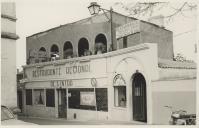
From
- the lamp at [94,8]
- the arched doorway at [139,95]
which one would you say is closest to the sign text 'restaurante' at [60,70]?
the arched doorway at [139,95]

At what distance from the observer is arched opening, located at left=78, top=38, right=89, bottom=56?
28.9 ft

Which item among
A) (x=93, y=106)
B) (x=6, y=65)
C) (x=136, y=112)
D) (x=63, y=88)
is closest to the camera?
(x=6, y=65)

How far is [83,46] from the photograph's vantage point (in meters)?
8.85

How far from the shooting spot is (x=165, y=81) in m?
6.45

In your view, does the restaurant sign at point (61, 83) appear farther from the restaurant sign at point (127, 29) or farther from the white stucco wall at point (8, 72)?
the white stucco wall at point (8, 72)

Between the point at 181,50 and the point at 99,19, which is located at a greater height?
the point at 99,19

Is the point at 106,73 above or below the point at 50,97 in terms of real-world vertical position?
above

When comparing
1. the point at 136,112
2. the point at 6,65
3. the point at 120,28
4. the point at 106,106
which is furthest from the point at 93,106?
the point at 6,65

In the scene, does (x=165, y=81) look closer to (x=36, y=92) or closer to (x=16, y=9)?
(x=16, y=9)

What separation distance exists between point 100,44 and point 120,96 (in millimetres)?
1771

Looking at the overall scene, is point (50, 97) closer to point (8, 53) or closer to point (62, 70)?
point (62, 70)

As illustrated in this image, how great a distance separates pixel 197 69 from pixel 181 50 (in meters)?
0.68

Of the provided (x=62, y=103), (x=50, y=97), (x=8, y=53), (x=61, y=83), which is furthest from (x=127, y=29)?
(x=50, y=97)

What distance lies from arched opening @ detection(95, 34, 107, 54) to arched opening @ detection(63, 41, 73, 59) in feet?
2.19
